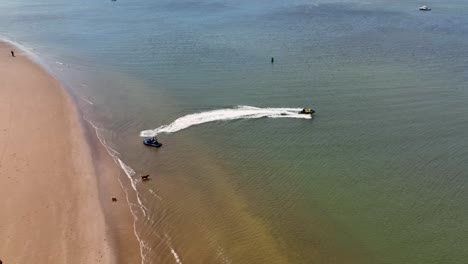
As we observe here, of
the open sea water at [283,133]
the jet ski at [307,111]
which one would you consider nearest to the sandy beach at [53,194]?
the open sea water at [283,133]

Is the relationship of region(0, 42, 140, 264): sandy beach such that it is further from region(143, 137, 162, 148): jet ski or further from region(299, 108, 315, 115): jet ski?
region(299, 108, 315, 115): jet ski

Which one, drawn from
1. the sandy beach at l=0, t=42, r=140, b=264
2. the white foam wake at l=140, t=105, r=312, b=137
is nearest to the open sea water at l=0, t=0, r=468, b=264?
the white foam wake at l=140, t=105, r=312, b=137

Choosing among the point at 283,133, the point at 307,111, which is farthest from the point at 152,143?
the point at 307,111

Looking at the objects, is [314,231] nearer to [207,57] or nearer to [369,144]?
[369,144]

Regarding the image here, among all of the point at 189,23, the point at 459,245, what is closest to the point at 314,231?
the point at 459,245

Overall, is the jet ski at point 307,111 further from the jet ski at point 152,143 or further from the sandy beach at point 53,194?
the sandy beach at point 53,194

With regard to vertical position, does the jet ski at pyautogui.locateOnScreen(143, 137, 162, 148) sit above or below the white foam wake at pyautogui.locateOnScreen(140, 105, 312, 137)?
below

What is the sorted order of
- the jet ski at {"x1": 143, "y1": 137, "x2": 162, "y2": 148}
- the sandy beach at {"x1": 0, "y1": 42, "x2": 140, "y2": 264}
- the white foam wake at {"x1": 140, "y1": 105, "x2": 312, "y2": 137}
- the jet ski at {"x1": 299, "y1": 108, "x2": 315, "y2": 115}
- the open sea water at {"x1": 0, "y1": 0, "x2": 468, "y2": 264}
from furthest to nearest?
1. the jet ski at {"x1": 299, "y1": 108, "x2": 315, "y2": 115}
2. the white foam wake at {"x1": 140, "y1": 105, "x2": 312, "y2": 137}
3. the jet ski at {"x1": 143, "y1": 137, "x2": 162, "y2": 148}
4. the open sea water at {"x1": 0, "y1": 0, "x2": 468, "y2": 264}
5. the sandy beach at {"x1": 0, "y1": 42, "x2": 140, "y2": 264}

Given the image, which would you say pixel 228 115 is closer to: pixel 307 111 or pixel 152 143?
pixel 307 111
